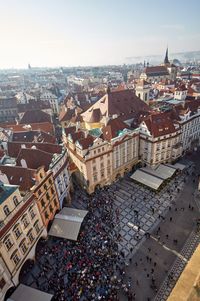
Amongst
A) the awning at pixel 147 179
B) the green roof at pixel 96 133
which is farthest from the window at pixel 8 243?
the awning at pixel 147 179

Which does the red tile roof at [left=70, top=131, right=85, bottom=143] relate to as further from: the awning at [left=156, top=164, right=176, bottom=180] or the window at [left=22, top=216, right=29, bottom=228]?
the window at [left=22, top=216, right=29, bottom=228]

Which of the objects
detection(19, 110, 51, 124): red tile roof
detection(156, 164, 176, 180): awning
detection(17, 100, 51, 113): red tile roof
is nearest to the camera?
detection(156, 164, 176, 180): awning

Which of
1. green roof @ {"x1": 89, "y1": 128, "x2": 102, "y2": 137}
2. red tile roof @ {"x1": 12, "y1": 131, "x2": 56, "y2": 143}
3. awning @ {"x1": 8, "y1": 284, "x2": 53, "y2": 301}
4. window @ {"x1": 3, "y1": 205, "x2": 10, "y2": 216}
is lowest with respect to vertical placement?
awning @ {"x1": 8, "y1": 284, "x2": 53, "y2": 301}

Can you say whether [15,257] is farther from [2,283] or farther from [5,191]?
[5,191]

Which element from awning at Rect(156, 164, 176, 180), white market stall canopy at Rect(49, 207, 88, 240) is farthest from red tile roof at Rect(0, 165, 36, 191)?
awning at Rect(156, 164, 176, 180)

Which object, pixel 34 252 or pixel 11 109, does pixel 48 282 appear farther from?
pixel 11 109

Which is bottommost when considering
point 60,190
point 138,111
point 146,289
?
point 146,289

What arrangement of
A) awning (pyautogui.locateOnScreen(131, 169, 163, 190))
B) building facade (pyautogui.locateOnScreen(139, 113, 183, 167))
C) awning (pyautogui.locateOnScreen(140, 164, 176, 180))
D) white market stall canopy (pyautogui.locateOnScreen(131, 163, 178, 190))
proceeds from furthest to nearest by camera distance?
building facade (pyautogui.locateOnScreen(139, 113, 183, 167)) → awning (pyautogui.locateOnScreen(140, 164, 176, 180)) → white market stall canopy (pyautogui.locateOnScreen(131, 163, 178, 190)) → awning (pyautogui.locateOnScreen(131, 169, 163, 190))

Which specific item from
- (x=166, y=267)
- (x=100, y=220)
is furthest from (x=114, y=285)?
(x=100, y=220)
